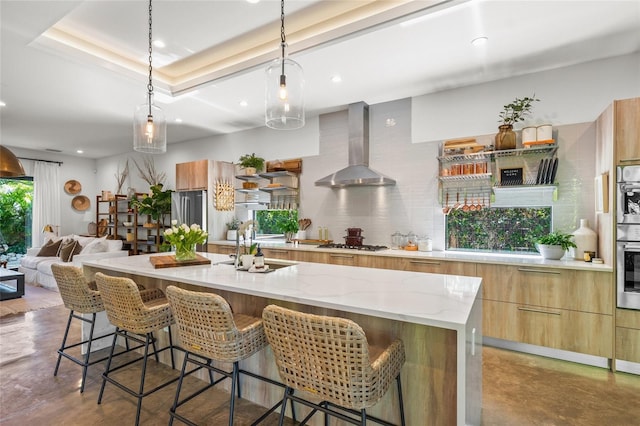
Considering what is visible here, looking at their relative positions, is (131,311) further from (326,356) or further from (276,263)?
(326,356)

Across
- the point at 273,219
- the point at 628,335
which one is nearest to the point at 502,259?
the point at 628,335

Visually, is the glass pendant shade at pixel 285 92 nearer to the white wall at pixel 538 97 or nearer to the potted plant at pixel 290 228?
the white wall at pixel 538 97

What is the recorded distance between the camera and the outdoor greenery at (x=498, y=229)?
359 cm

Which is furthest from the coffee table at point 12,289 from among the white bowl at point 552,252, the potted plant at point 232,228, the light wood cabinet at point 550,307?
the white bowl at point 552,252

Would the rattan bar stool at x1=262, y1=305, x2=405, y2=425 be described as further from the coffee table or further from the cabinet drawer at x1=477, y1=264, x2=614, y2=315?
the coffee table

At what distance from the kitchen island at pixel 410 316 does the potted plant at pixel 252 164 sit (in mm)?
3236

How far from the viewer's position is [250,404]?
2270 mm

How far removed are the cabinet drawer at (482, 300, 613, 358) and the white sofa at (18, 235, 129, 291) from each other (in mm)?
6057

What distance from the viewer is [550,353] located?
3061 millimetres

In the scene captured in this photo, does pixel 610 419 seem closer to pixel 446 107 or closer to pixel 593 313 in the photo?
pixel 593 313

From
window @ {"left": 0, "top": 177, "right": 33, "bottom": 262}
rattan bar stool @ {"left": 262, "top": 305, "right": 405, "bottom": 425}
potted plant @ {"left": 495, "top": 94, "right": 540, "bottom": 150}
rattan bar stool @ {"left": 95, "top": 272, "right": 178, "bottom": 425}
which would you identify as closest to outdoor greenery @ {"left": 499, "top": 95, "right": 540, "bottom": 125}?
potted plant @ {"left": 495, "top": 94, "right": 540, "bottom": 150}

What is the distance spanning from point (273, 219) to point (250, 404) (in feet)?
12.0

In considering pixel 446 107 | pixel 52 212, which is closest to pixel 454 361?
pixel 446 107

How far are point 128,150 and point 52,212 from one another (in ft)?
7.78
